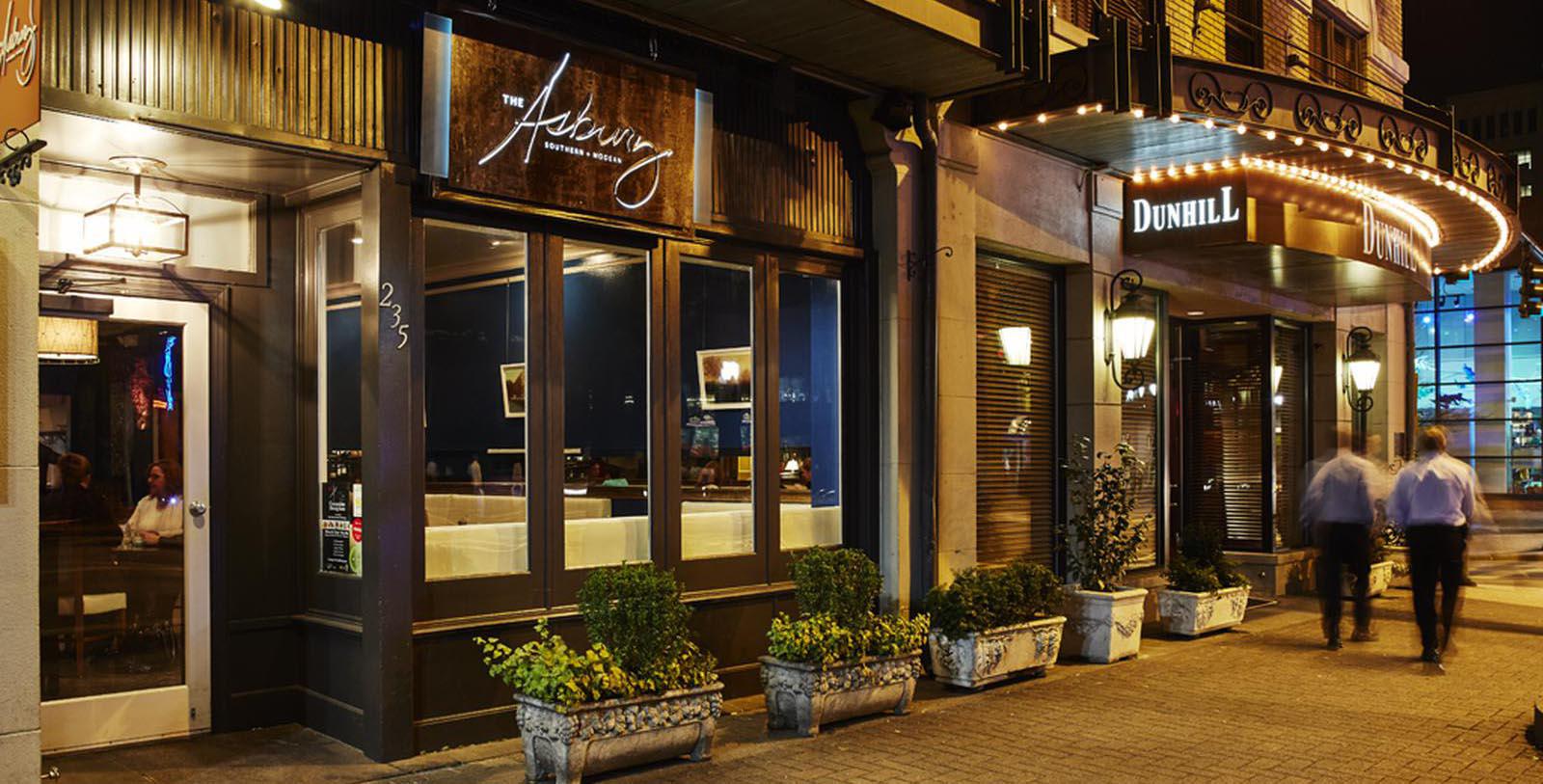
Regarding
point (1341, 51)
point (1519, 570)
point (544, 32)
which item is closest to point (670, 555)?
point (544, 32)

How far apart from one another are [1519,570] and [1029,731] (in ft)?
54.6

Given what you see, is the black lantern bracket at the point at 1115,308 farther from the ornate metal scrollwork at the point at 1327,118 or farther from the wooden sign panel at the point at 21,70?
the wooden sign panel at the point at 21,70

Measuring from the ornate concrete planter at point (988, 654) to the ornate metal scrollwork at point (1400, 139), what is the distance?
210 inches

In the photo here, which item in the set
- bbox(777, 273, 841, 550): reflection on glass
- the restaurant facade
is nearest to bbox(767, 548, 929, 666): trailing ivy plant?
the restaurant facade

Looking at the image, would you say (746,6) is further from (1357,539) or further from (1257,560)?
(1257,560)

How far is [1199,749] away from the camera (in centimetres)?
768

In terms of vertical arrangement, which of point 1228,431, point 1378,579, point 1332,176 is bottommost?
point 1378,579

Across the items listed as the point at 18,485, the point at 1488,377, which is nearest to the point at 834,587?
the point at 18,485

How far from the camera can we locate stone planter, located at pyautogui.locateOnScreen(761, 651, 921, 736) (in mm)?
8008

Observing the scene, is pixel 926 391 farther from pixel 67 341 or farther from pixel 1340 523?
pixel 67 341

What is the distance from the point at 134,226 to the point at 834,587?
4785 millimetres

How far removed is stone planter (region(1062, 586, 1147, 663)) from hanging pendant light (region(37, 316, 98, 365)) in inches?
308

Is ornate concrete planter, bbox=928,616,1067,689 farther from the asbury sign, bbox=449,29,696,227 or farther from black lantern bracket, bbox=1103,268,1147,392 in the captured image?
the asbury sign, bbox=449,29,696,227

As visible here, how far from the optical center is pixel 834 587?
8328mm
